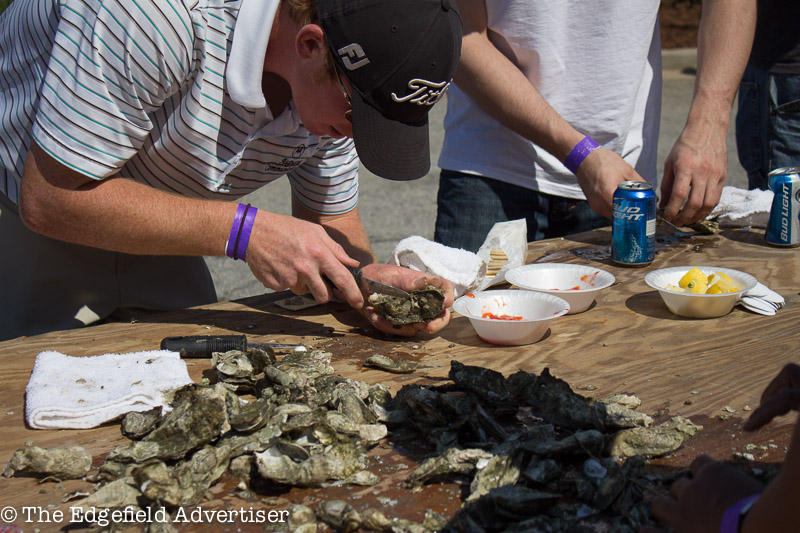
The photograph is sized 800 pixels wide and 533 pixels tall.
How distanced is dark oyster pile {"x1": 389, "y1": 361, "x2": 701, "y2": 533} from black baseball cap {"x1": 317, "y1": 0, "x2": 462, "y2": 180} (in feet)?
2.31

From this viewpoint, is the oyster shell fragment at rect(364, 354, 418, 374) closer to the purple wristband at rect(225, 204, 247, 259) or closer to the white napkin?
the purple wristband at rect(225, 204, 247, 259)

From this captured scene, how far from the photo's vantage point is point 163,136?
2.02 meters

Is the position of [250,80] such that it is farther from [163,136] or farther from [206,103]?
[163,136]

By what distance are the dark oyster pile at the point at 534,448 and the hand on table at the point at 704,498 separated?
113mm

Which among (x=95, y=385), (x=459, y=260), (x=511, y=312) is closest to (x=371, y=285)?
(x=459, y=260)

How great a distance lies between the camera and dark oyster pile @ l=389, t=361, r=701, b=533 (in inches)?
47.9

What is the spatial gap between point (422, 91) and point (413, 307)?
0.59 m

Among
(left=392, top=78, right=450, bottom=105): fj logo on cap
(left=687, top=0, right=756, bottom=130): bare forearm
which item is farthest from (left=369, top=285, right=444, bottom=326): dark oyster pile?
(left=687, top=0, right=756, bottom=130): bare forearm

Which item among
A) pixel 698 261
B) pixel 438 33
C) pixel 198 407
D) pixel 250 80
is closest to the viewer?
pixel 198 407

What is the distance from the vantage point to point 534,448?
133cm

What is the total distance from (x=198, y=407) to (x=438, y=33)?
3.46ft

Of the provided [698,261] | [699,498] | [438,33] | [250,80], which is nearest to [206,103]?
[250,80]

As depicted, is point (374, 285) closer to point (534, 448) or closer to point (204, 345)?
point (204, 345)

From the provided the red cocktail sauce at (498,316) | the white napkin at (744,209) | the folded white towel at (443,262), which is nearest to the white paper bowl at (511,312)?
the red cocktail sauce at (498,316)
